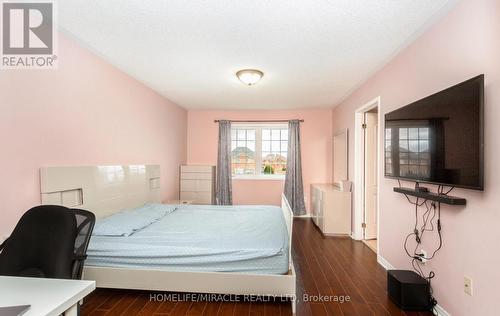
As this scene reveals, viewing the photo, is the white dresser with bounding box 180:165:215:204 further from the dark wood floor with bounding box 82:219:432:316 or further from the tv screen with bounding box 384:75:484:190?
the tv screen with bounding box 384:75:484:190

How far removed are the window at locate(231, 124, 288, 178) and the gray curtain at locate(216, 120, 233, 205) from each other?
0.28m

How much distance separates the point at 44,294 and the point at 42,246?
503 mm

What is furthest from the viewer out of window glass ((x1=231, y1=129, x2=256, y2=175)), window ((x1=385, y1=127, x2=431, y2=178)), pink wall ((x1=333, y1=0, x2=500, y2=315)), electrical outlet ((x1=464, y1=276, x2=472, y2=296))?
window glass ((x1=231, y1=129, x2=256, y2=175))

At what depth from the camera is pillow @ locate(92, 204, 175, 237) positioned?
229 cm

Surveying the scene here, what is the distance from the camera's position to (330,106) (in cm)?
507

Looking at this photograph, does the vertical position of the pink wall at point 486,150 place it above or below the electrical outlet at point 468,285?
above

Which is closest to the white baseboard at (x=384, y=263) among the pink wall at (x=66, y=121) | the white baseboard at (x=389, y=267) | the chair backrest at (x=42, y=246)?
the white baseboard at (x=389, y=267)

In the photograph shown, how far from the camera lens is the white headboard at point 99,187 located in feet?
6.97

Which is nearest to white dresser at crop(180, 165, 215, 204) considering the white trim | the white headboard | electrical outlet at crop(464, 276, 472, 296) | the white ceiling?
the white headboard

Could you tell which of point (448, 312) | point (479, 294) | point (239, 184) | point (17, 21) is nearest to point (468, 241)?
point (479, 294)

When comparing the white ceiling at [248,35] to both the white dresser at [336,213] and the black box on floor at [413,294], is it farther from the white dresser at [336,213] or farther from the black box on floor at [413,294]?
the black box on floor at [413,294]

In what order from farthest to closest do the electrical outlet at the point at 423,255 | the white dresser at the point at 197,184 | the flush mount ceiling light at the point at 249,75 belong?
the white dresser at the point at 197,184
the flush mount ceiling light at the point at 249,75
the electrical outlet at the point at 423,255

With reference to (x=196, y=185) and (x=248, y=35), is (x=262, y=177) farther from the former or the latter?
(x=248, y=35)

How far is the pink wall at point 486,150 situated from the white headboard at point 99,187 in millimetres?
3161
